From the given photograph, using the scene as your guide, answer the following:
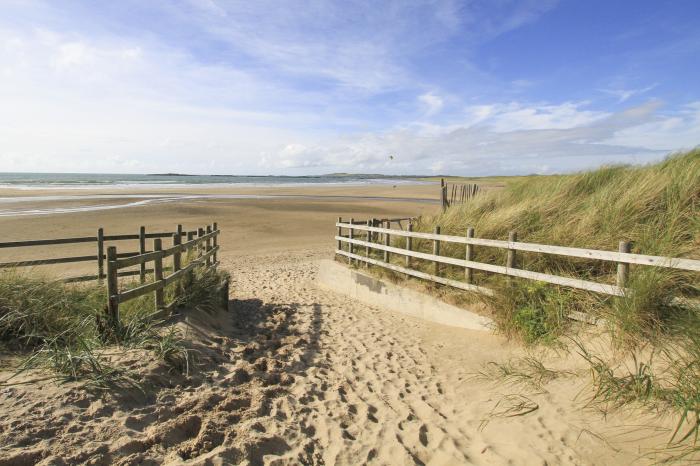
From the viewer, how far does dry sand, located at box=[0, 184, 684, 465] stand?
336 centimetres

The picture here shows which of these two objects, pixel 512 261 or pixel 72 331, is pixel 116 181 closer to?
pixel 72 331

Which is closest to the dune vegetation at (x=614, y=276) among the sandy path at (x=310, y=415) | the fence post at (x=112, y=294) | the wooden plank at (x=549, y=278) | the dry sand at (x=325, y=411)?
the wooden plank at (x=549, y=278)

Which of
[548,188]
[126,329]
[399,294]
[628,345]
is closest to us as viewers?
[628,345]

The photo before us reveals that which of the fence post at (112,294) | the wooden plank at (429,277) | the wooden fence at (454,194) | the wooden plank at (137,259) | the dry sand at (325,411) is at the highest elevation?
the wooden fence at (454,194)

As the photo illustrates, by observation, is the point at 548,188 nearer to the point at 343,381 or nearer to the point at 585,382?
the point at 585,382

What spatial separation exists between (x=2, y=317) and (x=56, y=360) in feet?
4.06

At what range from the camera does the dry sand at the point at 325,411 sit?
3359mm

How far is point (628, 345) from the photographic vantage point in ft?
14.7

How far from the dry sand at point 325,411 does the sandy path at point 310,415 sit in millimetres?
13

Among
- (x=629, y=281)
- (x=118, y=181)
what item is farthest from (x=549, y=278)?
(x=118, y=181)

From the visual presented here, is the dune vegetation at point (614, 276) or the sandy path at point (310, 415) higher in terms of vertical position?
the dune vegetation at point (614, 276)

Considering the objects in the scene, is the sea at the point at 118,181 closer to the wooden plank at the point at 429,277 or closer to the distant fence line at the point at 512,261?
the wooden plank at the point at 429,277

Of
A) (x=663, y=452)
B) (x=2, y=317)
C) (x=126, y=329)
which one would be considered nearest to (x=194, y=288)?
(x=126, y=329)

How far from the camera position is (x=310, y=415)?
4.29m
